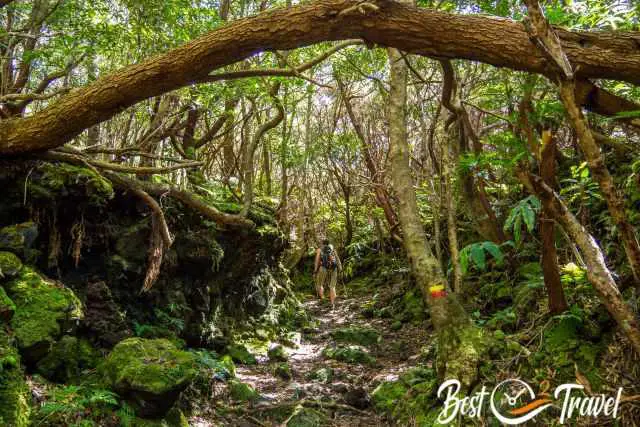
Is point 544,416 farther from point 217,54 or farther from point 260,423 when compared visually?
point 217,54

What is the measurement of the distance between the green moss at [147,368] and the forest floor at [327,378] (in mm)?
1196

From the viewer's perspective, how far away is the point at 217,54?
14.6 feet

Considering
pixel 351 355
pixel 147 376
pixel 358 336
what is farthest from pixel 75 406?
pixel 358 336

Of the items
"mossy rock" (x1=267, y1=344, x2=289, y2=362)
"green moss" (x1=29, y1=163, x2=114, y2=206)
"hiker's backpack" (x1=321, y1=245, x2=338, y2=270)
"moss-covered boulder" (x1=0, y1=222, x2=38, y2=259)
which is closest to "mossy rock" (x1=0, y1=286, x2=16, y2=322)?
"moss-covered boulder" (x1=0, y1=222, x2=38, y2=259)

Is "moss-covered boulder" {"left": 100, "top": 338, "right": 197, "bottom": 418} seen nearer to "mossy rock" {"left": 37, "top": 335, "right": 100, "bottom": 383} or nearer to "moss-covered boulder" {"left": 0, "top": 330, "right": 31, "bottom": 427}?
"mossy rock" {"left": 37, "top": 335, "right": 100, "bottom": 383}

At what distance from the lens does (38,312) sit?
14.3ft

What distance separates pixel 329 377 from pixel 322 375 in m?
0.12

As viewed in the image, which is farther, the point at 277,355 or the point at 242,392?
the point at 277,355

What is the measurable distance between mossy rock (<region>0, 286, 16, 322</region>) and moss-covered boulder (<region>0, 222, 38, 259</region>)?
74 centimetres

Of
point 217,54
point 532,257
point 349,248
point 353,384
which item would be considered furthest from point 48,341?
point 349,248

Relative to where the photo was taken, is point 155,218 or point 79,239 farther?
point 155,218

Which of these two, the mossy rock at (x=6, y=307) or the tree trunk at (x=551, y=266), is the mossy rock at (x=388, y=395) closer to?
the tree trunk at (x=551, y=266)

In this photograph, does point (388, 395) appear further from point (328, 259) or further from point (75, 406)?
point (328, 259)

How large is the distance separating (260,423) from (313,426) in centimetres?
69
